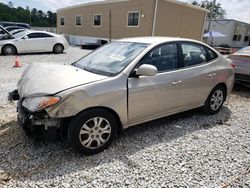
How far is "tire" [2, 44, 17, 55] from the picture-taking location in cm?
1114

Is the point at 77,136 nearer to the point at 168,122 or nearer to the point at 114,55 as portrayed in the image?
the point at 114,55

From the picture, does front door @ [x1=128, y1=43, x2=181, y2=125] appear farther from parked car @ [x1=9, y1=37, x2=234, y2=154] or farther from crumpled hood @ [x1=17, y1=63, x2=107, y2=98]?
crumpled hood @ [x1=17, y1=63, x2=107, y2=98]

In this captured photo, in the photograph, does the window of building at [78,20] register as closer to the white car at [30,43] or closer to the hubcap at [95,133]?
the white car at [30,43]

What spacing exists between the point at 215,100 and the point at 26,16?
2275 inches

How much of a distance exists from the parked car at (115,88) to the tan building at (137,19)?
14.2 m

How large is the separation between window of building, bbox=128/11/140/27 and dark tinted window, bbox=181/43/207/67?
587 inches

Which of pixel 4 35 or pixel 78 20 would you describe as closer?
pixel 4 35

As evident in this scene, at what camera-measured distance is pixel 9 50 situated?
37.1 ft

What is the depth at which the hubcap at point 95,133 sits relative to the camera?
9.33ft

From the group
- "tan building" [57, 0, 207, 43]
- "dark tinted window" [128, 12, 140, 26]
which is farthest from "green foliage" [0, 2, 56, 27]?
"dark tinted window" [128, 12, 140, 26]

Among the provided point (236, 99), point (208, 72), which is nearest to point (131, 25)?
point (236, 99)

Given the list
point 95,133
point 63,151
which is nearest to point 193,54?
point 95,133

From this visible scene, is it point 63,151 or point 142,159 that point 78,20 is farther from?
point 142,159

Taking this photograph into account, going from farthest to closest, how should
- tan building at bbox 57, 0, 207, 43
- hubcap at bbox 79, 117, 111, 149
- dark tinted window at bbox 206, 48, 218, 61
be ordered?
1. tan building at bbox 57, 0, 207, 43
2. dark tinted window at bbox 206, 48, 218, 61
3. hubcap at bbox 79, 117, 111, 149
